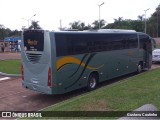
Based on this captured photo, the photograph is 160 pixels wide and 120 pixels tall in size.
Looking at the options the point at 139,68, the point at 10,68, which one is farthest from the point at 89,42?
the point at 10,68

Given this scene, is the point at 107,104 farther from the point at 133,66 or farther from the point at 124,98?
the point at 133,66

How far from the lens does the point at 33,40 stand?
426 inches

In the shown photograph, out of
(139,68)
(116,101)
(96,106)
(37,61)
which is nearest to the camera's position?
(96,106)

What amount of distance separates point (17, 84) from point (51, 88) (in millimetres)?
4538

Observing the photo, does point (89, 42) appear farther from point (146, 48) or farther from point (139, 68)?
point (146, 48)

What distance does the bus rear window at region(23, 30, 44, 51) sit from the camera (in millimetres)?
10453

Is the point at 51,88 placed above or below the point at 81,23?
below

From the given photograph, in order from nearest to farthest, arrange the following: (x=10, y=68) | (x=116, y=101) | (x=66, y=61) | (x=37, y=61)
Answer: (x=116, y=101) < (x=37, y=61) < (x=66, y=61) < (x=10, y=68)

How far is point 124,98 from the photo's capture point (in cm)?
898

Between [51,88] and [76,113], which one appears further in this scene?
[51,88]

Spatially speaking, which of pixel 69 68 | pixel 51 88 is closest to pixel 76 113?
pixel 51 88

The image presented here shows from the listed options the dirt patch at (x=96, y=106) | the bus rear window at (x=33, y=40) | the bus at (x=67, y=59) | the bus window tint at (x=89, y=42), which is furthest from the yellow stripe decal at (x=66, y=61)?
the dirt patch at (x=96, y=106)

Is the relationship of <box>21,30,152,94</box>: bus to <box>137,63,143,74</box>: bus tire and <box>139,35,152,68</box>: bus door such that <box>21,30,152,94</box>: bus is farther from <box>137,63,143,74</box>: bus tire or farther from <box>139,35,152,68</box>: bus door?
<box>139,35,152,68</box>: bus door

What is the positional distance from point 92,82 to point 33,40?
149 inches
